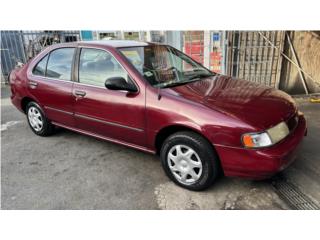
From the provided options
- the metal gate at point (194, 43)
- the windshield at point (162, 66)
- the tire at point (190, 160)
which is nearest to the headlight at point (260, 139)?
the tire at point (190, 160)

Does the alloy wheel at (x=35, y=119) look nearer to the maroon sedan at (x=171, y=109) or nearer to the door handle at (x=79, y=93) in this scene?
the maroon sedan at (x=171, y=109)

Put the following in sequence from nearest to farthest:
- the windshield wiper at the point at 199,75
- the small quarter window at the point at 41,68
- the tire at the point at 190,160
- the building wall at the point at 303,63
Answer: the tire at the point at 190,160 < the windshield wiper at the point at 199,75 < the small quarter window at the point at 41,68 < the building wall at the point at 303,63

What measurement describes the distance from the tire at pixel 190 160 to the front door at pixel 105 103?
0.42 m

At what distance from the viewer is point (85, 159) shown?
3549 mm

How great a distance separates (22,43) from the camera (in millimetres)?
9203

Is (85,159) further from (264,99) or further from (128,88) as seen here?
(264,99)

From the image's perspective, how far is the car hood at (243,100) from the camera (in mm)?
2420

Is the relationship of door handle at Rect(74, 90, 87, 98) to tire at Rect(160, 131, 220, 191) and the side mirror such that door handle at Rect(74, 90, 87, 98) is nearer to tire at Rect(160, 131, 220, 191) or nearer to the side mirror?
the side mirror

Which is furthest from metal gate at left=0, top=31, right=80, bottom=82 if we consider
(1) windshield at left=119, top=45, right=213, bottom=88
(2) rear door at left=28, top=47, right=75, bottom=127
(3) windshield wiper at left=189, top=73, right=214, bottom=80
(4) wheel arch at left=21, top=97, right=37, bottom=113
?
(3) windshield wiper at left=189, top=73, right=214, bottom=80

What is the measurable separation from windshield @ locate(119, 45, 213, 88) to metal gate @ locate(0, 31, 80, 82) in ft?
22.5

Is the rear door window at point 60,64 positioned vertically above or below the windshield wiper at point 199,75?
above

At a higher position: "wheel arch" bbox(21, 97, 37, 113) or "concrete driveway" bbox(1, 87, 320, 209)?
"wheel arch" bbox(21, 97, 37, 113)

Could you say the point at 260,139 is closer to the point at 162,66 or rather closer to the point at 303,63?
the point at 162,66

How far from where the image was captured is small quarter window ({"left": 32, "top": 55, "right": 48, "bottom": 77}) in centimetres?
398
